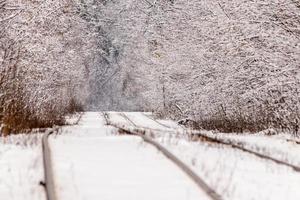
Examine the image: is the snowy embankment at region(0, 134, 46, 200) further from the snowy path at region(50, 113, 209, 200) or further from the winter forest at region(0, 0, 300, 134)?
the winter forest at region(0, 0, 300, 134)

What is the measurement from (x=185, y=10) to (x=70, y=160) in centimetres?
2275

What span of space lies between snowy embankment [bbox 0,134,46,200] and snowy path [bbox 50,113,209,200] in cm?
22

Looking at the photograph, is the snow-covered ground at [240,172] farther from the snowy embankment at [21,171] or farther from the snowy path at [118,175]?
the snowy embankment at [21,171]

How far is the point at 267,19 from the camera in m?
17.0

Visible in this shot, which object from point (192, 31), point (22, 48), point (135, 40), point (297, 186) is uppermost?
point (135, 40)

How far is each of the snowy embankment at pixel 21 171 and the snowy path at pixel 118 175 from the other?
0.22 metres

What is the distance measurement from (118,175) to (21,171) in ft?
4.01

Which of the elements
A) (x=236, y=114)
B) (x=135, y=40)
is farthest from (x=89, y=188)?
(x=135, y=40)

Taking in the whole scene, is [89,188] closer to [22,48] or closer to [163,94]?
[22,48]

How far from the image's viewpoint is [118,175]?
7.31m

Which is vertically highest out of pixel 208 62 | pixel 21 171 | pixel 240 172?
pixel 208 62

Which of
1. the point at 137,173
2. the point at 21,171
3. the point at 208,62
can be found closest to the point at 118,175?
the point at 137,173

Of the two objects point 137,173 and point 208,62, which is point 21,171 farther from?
point 208,62

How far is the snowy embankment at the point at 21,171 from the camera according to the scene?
612cm
